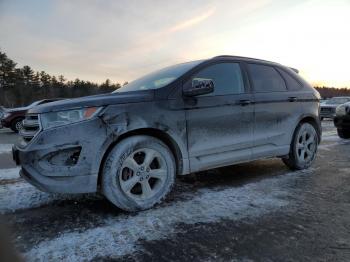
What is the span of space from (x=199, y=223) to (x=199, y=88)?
1.51 meters

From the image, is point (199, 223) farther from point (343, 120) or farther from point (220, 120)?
point (343, 120)

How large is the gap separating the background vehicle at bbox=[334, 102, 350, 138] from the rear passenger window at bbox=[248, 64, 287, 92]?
5193 mm

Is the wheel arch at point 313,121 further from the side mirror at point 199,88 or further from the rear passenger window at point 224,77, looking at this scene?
the side mirror at point 199,88

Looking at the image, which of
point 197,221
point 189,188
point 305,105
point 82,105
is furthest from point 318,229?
point 305,105

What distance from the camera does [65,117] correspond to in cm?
326

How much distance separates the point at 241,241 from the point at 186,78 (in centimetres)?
196

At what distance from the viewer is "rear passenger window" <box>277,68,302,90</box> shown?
17.5ft

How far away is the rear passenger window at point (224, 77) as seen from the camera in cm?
425

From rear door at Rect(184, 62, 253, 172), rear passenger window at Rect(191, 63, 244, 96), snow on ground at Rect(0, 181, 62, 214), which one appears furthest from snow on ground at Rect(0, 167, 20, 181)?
rear passenger window at Rect(191, 63, 244, 96)

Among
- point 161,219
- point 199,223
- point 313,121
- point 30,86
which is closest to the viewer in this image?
point 199,223

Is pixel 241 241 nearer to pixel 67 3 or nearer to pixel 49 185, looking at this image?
pixel 49 185

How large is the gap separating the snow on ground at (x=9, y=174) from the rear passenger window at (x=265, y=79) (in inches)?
143

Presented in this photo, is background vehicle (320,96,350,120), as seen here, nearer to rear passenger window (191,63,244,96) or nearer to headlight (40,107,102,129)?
rear passenger window (191,63,244,96)

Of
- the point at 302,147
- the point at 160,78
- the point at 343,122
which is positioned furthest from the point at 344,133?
the point at 160,78
